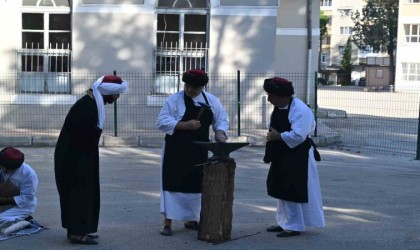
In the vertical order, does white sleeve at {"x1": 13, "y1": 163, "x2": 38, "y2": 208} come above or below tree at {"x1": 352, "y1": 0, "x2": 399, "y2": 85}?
below

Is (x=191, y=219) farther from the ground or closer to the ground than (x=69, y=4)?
closer to the ground

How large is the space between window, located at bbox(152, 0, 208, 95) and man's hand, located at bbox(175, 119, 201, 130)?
10.4 metres

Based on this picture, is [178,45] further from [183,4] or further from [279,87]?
[279,87]

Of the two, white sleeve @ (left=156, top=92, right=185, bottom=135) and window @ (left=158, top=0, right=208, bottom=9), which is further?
window @ (left=158, top=0, right=208, bottom=9)

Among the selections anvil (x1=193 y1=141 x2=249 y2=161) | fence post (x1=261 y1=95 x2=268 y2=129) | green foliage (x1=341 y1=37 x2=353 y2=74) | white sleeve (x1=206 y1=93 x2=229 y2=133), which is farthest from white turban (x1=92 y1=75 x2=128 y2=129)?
green foliage (x1=341 y1=37 x2=353 y2=74)

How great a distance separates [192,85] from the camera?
23.2ft

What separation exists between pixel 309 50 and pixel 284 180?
17648 mm

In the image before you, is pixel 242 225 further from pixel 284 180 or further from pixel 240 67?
pixel 240 67

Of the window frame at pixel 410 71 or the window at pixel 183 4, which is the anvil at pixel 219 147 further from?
the window frame at pixel 410 71

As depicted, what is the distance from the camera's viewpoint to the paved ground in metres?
7.03

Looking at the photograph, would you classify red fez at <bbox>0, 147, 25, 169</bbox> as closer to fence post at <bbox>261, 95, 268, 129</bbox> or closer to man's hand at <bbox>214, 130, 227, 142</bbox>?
man's hand at <bbox>214, 130, 227, 142</bbox>

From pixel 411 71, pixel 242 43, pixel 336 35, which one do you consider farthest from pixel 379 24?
pixel 242 43

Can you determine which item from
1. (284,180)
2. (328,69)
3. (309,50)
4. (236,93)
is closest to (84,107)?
(284,180)

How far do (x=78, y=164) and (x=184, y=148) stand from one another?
117cm
